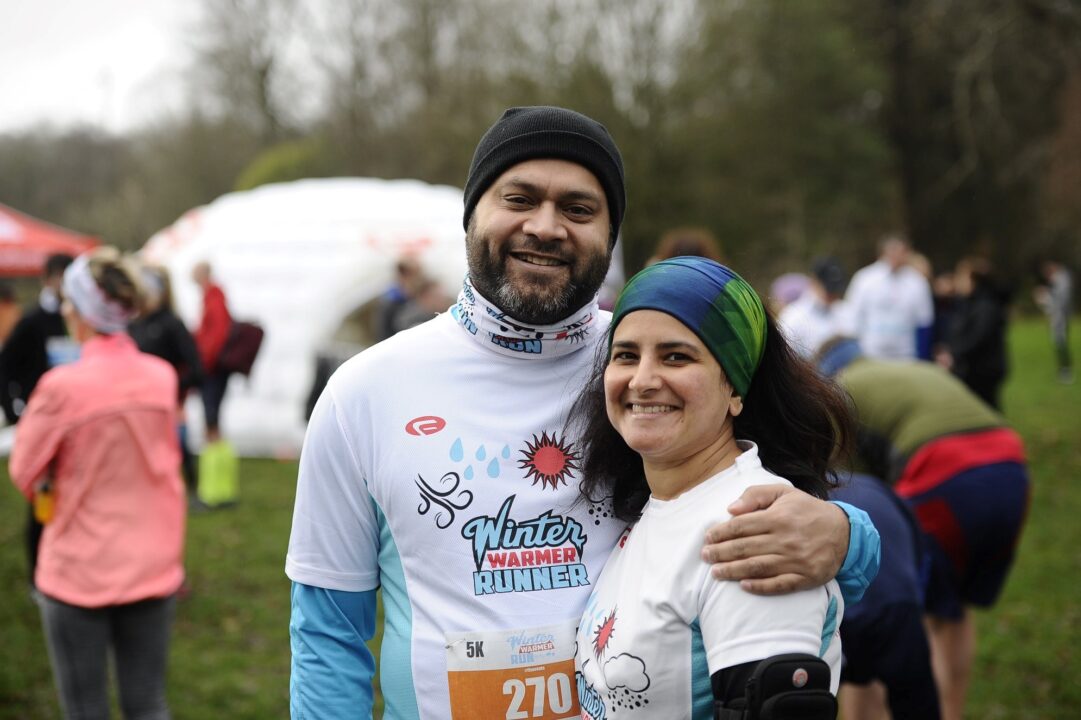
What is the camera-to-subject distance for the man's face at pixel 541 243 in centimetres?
204

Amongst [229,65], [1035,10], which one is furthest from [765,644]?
[229,65]

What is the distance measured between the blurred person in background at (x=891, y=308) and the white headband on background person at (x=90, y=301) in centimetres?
745

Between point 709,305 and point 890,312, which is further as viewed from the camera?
point 890,312

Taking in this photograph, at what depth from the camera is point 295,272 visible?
12492 mm

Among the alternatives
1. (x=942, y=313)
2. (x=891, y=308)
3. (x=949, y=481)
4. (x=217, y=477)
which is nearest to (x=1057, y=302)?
(x=942, y=313)

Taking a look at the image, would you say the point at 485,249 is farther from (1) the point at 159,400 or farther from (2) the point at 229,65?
(2) the point at 229,65

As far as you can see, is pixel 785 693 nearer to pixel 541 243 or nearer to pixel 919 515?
pixel 541 243

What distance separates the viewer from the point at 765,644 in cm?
157

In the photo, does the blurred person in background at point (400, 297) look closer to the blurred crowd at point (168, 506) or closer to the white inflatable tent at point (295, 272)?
the white inflatable tent at point (295, 272)

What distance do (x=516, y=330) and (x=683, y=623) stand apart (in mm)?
704

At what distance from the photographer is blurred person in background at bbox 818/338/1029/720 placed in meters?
4.04

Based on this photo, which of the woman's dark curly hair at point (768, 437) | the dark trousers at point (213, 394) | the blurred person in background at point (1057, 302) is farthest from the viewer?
the blurred person in background at point (1057, 302)

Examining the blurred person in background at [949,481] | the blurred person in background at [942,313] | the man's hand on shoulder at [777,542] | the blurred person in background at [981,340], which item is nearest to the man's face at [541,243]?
the man's hand on shoulder at [777,542]

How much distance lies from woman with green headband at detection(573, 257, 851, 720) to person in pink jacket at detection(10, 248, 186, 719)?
233 centimetres
